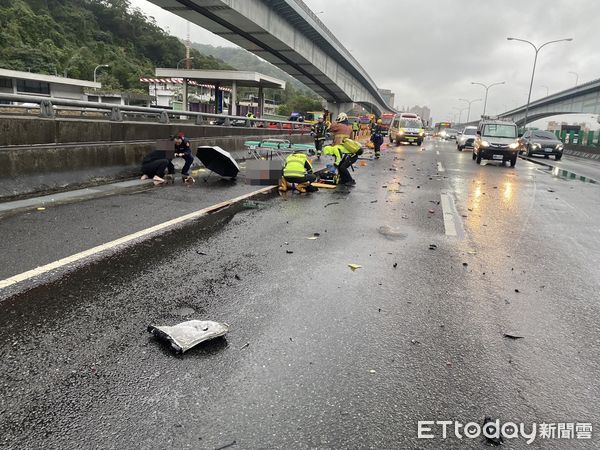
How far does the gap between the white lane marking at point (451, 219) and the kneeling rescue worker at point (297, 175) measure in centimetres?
311

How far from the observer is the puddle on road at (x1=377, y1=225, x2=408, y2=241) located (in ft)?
21.0

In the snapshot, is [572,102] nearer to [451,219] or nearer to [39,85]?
[451,219]

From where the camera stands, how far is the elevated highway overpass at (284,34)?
23.8m

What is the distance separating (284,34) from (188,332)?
31849 mm

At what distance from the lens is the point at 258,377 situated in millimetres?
2707

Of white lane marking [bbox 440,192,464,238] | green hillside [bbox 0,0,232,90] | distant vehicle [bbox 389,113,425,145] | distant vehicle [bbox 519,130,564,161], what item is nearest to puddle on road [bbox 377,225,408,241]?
white lane marking [bbox 440,192,464,238]

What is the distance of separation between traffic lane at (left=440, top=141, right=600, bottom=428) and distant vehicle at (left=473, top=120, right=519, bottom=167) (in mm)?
9334

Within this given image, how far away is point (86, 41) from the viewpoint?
11356 cm

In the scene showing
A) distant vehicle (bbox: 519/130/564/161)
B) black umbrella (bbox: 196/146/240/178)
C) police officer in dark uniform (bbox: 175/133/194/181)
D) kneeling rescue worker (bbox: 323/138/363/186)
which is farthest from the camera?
distant vehicle (bbox: 519/130/564/161)

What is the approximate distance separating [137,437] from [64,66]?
350ft

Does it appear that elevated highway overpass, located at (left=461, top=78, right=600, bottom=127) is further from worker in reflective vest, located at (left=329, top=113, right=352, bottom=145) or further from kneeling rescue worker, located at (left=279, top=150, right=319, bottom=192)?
kneeling rescue worker, located at (left=279, top=150, right=319, bottom=192)

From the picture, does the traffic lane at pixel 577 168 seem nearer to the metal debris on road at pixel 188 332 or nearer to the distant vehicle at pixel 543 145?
the distant vehicle at pixel 543 145

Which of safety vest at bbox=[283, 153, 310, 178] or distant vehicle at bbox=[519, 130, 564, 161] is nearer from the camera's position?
safety vest at bbox=[283, 153, 310, 178]

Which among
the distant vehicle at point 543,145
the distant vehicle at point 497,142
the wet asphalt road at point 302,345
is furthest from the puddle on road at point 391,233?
the distant vehicle at point 543,145
